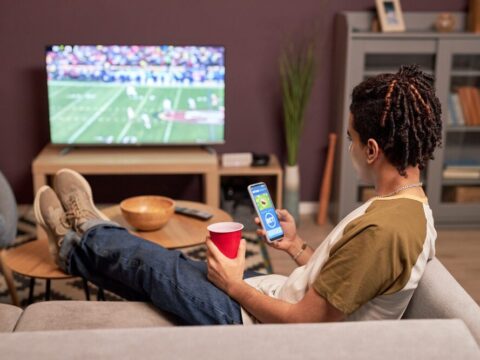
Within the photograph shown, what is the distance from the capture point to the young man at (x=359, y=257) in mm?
1491

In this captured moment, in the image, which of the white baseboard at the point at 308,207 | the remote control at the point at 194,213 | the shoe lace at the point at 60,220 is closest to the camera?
the shoe lace at the point at 60,220

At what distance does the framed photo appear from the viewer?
3.97 meters

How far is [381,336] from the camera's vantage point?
1268 millimetres

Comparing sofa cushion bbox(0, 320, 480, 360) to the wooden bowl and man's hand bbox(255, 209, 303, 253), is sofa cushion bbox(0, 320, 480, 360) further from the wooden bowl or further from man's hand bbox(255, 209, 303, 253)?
the wooden bowl

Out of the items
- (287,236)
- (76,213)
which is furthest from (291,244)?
(76,213)

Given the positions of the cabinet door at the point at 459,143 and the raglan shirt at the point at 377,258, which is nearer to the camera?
the raglan shirt at the point at 377,258

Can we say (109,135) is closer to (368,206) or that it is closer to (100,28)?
(100,28)

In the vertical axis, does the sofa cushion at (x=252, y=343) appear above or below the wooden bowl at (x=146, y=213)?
above

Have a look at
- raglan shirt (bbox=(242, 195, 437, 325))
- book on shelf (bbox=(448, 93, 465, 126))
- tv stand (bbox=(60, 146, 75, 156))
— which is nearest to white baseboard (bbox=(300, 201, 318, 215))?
book on shelf (bbox=(448, 93, 465, 126))

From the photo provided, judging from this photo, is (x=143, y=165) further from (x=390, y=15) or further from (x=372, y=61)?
(x=390, y=15)

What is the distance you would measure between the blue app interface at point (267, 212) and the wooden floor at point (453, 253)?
1.41 metres

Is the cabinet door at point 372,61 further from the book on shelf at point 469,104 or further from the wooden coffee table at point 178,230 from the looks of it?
the wooden coffee table at point 178,230

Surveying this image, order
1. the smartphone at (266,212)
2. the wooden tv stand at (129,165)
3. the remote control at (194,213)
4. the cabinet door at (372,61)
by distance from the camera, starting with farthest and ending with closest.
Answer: the cabinet door at (372,61) < the wooden tv stand at (129,165) < the remote control at (194,213) < the smartphone at (266,212)

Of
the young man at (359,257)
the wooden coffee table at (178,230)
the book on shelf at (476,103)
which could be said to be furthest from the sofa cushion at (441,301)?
the book on shelf at (476,103)
